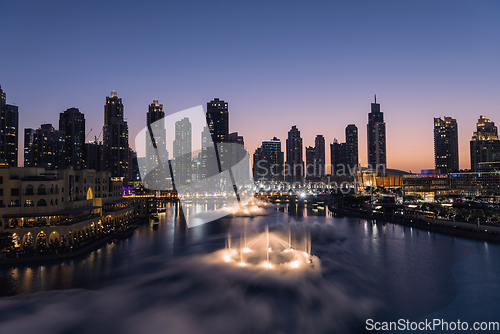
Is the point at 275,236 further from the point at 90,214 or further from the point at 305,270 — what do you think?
the point at 90,214

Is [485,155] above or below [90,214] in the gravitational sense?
above

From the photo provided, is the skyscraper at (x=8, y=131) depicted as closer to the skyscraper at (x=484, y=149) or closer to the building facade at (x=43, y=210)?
the building facade at (x=43, y=210)

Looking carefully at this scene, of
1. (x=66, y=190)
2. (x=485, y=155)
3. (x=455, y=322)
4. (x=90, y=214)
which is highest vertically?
(x=485, y=155)

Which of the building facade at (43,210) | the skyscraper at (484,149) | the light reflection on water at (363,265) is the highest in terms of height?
the skyscraper at (484,149)

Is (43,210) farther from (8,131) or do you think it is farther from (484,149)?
(484,149)

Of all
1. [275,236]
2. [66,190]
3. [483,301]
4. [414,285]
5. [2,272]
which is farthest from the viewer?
[275,236]

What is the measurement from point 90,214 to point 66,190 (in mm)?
5562

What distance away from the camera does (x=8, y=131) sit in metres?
159

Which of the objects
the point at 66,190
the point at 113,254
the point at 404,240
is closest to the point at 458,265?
the point at 404,240

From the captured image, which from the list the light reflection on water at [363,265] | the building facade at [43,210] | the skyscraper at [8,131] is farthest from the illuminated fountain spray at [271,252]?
the skyscraper at [8,131]

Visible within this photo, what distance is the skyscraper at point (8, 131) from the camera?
506 feet

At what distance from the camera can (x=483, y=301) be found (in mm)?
24750

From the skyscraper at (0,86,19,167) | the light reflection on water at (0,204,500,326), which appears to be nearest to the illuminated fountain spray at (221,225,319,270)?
the light reflection on water at (0,204,500,326)

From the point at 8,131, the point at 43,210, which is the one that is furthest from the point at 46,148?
the point at 43,210
